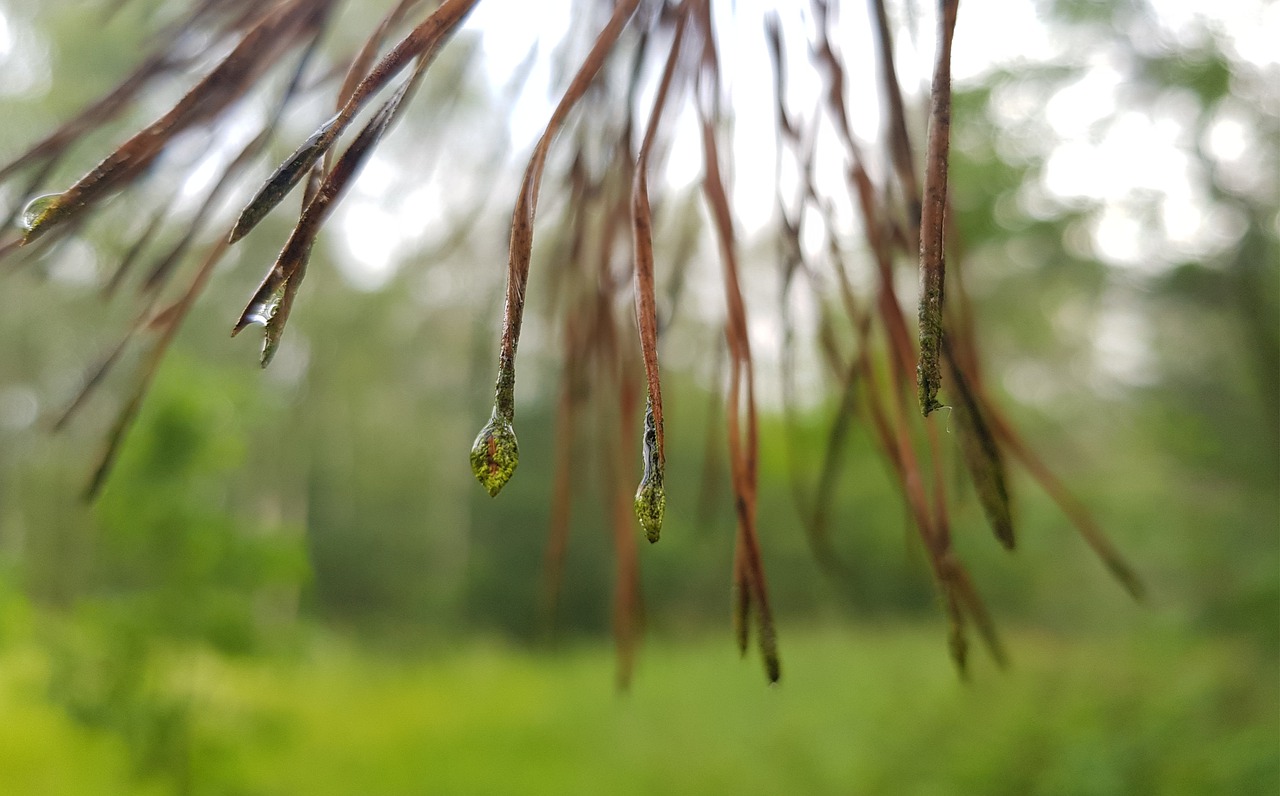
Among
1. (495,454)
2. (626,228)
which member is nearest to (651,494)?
(495,454)

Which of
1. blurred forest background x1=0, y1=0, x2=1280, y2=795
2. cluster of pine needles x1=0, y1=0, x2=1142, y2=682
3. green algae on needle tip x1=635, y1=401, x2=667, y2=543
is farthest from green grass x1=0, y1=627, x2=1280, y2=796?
green algae on needle tip x1=635, y1=401, x2=667, y2=543

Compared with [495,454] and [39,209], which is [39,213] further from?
[495,454]

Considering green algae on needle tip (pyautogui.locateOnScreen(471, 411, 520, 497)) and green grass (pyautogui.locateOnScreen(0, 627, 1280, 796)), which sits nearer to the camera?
green algae on needle tip (pyautogui.locateOnScreen(471, 411, 520, 497))

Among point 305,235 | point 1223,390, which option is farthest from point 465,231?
point 1223,390

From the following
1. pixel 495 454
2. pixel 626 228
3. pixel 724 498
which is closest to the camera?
pixel 495 454

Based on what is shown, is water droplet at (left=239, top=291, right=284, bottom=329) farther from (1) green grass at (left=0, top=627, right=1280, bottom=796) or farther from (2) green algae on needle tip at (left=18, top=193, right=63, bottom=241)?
(1) green grass at (left=0, top=627, right=1280, bottom=796)

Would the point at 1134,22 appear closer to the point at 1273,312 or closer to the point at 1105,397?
the point at 1273,312

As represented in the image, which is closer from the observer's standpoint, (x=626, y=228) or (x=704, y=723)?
(x=626, y=228)

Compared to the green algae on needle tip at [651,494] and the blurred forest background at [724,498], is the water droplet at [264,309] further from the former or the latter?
the blurred forest background at [724,498]
